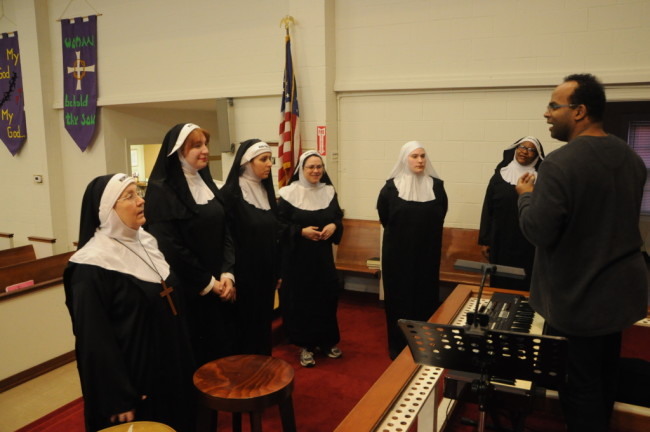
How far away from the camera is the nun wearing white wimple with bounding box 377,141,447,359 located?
3.73m

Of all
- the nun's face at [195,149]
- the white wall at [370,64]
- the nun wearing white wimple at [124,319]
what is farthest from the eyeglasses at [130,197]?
the white wall at [370,64]

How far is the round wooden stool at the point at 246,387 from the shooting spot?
1931mm

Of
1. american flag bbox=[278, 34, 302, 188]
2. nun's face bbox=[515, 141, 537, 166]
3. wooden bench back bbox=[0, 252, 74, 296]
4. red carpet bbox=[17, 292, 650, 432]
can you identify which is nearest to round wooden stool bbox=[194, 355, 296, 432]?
red carpet bbox=[17, 292, 650, 432]

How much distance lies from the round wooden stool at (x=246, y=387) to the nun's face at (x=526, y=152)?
273 centimetres

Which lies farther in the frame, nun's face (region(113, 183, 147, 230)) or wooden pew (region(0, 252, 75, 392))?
wooden pew (region(0, 252, 75, 392))

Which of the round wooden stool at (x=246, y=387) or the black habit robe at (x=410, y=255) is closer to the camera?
the round wooden stool at (x=246, y=387)

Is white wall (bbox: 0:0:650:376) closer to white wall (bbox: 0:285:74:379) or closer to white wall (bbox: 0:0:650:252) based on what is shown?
white wall (bbox: 0:0:650:252)

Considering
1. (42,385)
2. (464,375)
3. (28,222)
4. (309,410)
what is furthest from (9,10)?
(464,375)

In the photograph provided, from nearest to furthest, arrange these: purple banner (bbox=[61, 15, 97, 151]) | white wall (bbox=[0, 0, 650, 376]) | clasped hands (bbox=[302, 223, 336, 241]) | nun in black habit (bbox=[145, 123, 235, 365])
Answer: nun in black habit (bbox=[145, 123, 235, 365]) → clasped hands (bbox=[302, 223, 336, 241]) → white wall (bbox=[0, 0, 650, 376]) → purple banner (bbox=[61, 15, 97, 151])

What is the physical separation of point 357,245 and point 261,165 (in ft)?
8.23

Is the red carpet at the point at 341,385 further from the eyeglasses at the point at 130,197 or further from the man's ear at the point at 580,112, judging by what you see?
the eyeglasses at the point at 130,197

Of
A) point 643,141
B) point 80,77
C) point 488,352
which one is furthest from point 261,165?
point 80,77

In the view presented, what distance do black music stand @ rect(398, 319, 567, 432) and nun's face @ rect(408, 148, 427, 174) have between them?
2245 mm

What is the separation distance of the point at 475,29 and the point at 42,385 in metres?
4.65
